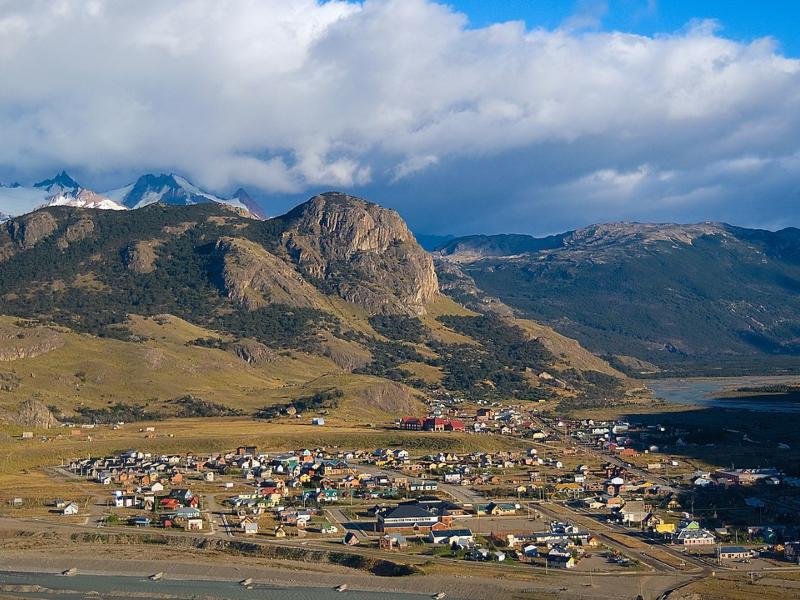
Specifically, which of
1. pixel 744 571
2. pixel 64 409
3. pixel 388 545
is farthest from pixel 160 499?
pixel 64 409

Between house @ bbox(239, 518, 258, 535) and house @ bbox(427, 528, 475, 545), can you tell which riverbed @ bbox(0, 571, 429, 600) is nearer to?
house @ bbox(239, 518, 258, 535)

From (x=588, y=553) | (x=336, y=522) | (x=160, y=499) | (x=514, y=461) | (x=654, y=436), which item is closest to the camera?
(x=588, y=553)

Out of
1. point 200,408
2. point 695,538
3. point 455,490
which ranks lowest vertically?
point 695,538

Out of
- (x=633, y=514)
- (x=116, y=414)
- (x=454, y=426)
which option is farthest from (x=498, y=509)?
(x=116, y=414)

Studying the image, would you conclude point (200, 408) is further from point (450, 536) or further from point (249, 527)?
point (450, 536)

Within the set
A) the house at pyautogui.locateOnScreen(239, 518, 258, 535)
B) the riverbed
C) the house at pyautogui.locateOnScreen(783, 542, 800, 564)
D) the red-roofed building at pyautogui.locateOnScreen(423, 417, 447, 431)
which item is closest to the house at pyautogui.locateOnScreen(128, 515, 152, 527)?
the house at pyautogui.locateOnScreen(239, 518, 258, 535)

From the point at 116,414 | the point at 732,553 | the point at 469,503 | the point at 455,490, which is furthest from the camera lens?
the point at 116,414

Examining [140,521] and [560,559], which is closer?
[560,559]

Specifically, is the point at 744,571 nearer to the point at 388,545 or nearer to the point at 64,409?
the point at 388,545
